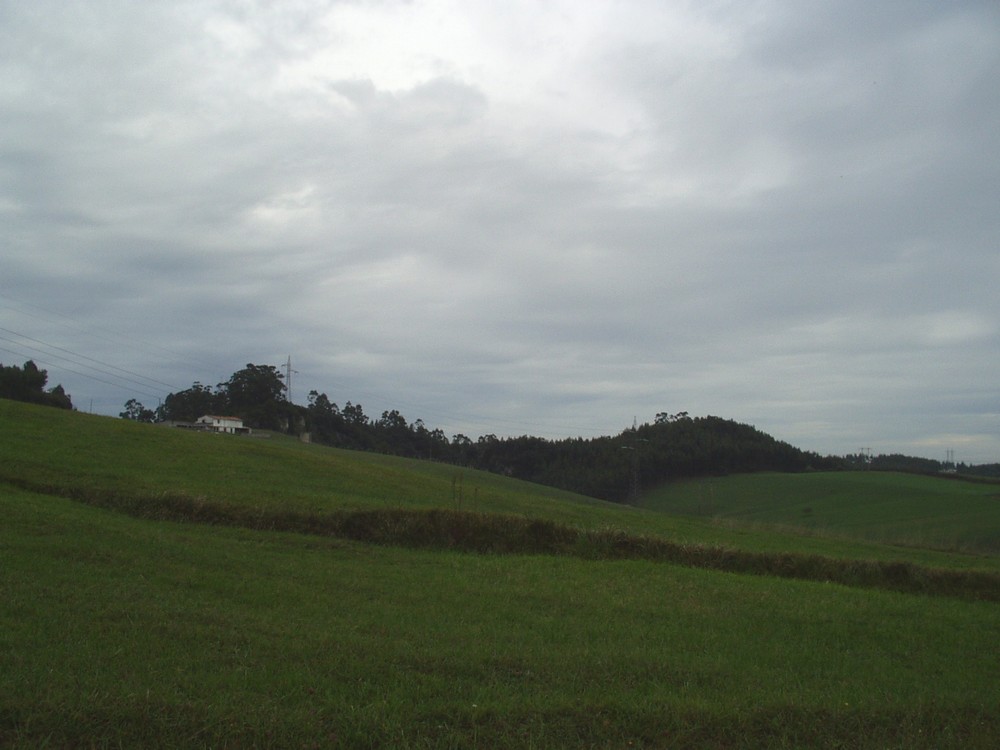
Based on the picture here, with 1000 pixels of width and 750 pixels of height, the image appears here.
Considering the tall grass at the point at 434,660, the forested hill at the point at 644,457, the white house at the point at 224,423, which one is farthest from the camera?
the forested hill at the point at 644,457

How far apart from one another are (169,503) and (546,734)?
15.2m

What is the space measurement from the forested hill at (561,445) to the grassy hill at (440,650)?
86577 millimetres

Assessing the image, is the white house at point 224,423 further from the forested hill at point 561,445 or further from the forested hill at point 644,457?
the forested hill at point 644,457

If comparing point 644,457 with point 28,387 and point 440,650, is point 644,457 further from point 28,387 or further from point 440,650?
point 440,650

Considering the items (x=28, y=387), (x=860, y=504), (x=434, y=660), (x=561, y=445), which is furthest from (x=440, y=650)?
(x=561, y=445)

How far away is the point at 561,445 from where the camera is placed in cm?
13500

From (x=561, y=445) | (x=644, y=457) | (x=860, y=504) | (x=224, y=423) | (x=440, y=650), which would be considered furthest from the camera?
(x=561, y=445)

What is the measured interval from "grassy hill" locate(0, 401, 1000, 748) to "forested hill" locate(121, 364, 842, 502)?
86.6 meters

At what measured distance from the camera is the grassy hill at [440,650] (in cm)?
659

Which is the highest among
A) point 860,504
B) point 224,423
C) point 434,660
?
point 224,423

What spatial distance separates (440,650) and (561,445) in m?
127

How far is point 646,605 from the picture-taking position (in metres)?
12.2

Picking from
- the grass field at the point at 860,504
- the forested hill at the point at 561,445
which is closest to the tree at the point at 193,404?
the forested hill at the point at 561,445

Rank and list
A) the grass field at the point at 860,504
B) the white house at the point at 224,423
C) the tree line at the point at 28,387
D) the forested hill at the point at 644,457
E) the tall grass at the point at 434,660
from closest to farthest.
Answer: the tall grass at the point at 434,660 < the grass field at the point at 860,504 < the tree line at the point at 28,387 < the white house at the point at 224,423 < the forested hill at the point at 644,457
